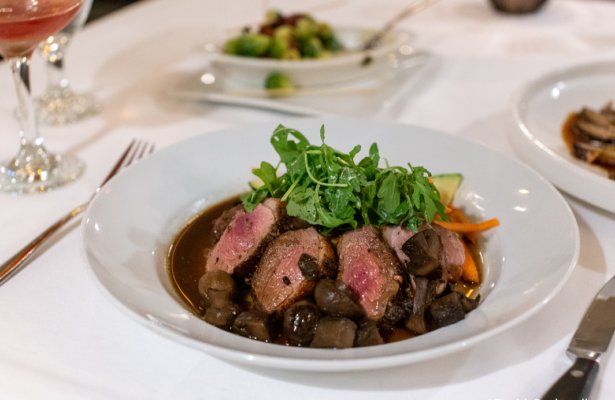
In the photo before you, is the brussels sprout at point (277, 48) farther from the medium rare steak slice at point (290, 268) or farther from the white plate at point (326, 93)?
the medium rare steak slice at point (290, 268)

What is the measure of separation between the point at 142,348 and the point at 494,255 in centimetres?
96

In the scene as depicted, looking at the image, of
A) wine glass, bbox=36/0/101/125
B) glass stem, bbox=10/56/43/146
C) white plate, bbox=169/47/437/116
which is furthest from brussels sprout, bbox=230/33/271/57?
glass stem, bbox=10/56/43/146

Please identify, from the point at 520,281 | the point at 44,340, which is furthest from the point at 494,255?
the point at 44,340

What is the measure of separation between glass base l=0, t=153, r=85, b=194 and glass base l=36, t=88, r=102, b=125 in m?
0.40

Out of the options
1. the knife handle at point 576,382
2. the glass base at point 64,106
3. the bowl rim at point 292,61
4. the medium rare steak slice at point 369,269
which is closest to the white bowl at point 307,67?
the bowl rim at point 292,61

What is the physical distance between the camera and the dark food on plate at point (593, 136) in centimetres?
231

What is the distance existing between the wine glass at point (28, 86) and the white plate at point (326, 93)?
2.38ft

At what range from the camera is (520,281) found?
5.21 feet

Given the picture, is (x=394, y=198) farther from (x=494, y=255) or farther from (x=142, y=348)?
(x=142, y=348)

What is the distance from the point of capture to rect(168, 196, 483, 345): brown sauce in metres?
1.63

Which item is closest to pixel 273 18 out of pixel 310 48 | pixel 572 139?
pixel 310 48

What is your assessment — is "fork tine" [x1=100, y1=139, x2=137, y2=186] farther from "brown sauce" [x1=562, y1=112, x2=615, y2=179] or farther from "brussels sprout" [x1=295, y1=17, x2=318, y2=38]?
"brown sauce" [x1=562, y1=112, x2=615, y2=179]

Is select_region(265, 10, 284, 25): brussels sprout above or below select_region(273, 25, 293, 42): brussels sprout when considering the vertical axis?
below

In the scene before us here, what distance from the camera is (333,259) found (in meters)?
1.71
